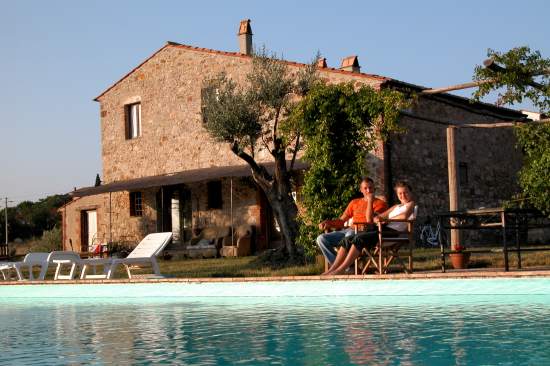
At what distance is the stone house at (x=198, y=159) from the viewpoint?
18953 mm

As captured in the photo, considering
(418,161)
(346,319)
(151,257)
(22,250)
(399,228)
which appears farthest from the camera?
A: (22,250)

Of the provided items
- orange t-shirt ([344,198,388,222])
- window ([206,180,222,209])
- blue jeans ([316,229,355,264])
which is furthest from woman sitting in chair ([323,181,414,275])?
window ([206,180,222,209])

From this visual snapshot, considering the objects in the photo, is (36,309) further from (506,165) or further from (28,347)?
(506,165)

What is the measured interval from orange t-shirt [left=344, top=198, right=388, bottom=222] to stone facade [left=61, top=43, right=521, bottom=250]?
768cm

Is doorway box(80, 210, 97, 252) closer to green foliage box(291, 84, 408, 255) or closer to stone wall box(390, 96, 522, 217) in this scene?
stone wall box(390, 96, 522, 217)

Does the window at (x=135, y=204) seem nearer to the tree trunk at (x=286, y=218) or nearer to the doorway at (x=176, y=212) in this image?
the doorway at (x=176, y=212)

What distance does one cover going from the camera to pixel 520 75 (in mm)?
12945

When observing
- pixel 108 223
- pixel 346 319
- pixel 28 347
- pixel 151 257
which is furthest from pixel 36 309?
pixel 108 223

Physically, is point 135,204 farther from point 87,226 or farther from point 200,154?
point 200,154

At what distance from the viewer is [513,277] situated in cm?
788

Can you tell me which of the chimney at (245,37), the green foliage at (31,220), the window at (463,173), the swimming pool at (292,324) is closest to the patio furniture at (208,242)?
the chimney at (245,37)

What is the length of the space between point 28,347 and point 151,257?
19.7 feet

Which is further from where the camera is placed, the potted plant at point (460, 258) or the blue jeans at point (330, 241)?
the potted plant at point (460, 258)

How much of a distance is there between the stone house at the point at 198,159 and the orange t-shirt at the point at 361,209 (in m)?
7.68
